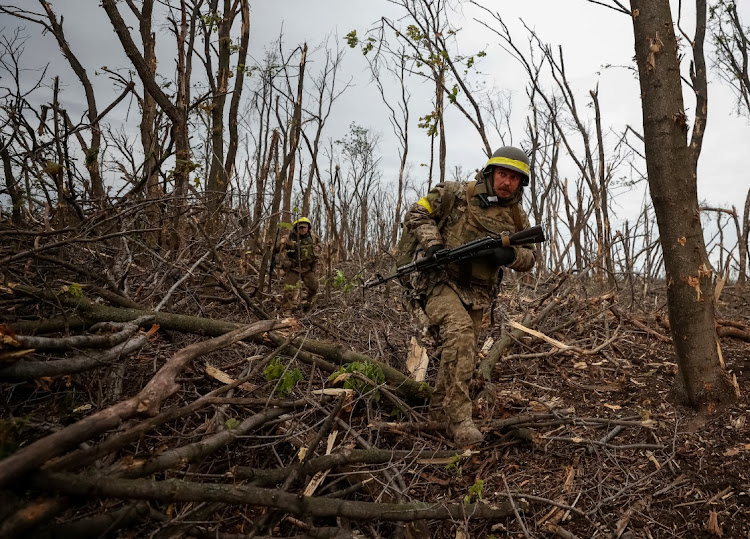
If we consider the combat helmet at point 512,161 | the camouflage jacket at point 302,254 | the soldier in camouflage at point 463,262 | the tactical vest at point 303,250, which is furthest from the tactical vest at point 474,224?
the camouflage jacket at point 302,254

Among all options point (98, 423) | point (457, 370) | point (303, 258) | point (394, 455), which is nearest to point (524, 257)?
point (457, 370)

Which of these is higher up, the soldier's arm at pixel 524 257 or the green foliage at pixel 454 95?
the green foliage at pixel 454 95

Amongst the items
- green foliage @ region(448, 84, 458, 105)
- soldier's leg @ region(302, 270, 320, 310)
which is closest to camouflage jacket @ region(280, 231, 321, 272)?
soldier's leg @ region(302, 270, 320, 310)

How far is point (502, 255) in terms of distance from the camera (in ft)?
11.3

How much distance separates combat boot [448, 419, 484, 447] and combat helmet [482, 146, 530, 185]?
6.04 ft

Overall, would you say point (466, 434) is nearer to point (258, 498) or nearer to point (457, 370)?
point (457, 370)

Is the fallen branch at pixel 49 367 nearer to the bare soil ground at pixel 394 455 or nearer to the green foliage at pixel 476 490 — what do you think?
the bare soil ground at pixel 394 455

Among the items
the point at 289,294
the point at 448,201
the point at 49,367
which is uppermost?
the point at 448,201

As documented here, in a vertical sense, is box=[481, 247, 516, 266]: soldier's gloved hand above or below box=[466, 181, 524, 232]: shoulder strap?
below

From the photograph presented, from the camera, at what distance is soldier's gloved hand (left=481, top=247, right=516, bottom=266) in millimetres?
3457

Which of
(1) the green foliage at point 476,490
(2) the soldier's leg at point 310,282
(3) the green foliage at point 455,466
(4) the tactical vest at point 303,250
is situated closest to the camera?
(1) the green foliage at point 476,490

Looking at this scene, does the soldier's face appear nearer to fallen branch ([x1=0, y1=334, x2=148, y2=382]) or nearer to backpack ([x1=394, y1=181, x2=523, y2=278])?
backpack ([x1=394, y1=181, x2=523, y2=278])

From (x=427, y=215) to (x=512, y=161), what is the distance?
748 mm

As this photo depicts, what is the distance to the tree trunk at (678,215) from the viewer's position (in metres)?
3.18
